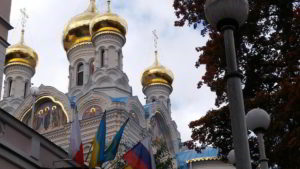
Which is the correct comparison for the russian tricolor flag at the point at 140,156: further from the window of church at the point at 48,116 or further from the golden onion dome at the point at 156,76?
the golden onion dome at the point at 156,76

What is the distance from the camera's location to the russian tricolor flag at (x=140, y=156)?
10.6 m

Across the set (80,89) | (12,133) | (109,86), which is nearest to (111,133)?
(109,86)

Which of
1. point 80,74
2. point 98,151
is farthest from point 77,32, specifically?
point 98,151

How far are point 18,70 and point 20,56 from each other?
1.10 m

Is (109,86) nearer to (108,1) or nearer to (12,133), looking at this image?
(108,1)

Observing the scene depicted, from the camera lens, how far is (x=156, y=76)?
3847 cm

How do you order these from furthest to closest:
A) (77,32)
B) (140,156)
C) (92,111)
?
(77,32) → (92,111) → (140,156)

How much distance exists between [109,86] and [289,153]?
870 inches

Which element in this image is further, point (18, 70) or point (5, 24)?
point (18, 70)

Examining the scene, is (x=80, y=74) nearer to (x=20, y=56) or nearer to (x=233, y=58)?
(x=20, y=56)

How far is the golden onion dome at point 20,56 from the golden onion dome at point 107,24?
5.96m

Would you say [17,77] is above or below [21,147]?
above

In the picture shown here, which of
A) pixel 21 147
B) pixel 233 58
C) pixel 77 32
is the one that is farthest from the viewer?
pixel 77 32

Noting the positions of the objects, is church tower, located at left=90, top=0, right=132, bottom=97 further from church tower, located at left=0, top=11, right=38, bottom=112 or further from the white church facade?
church tower, located at left=0, top=11, right=38, bottom=112
